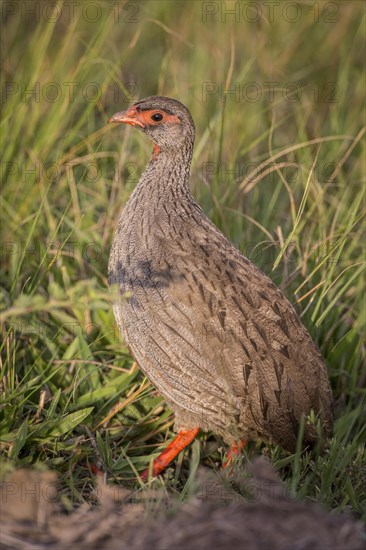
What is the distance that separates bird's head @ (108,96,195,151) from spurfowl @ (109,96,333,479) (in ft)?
1.19

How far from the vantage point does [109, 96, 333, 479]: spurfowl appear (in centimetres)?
446

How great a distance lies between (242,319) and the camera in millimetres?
4488

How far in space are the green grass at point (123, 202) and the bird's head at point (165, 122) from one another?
27.4 inches

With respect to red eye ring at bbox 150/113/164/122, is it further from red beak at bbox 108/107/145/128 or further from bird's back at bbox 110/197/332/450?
bird's back at bbox 110/197/332/450

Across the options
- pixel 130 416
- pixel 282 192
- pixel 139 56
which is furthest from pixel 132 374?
pixel 139 56

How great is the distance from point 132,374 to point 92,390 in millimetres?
261

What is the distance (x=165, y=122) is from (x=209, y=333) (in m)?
1.32

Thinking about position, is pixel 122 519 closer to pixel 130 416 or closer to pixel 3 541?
pixel 3 541

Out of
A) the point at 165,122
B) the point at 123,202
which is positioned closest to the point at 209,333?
the point at 165,122

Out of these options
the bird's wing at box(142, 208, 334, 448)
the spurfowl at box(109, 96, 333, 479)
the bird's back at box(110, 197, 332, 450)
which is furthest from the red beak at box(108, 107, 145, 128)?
the bird's wing at box(142, 208, 334, 448)

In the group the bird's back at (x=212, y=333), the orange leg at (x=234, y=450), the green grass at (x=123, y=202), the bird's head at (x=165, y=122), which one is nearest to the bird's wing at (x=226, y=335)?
the bird's back at (x=212, y=333)

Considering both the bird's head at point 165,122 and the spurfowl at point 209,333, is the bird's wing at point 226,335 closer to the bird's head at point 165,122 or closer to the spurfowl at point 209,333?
the spurfowl at point 209,333

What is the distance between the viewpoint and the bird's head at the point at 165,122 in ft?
16.3

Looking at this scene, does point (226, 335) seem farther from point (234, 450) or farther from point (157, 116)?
point (157, 116)
